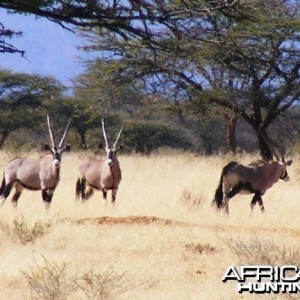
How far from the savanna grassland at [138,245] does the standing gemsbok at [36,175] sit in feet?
0.95

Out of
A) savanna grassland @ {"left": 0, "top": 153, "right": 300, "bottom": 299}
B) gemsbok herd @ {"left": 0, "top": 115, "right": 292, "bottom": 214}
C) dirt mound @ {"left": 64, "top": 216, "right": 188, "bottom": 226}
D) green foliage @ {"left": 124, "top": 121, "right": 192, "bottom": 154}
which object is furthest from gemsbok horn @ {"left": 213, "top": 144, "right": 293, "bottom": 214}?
green foliage @ {"left": 124, "top": 121, "right": 192, "bottom": 154}

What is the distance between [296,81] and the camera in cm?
2234

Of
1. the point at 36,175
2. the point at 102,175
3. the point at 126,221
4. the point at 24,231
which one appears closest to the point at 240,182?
the point at 102,175

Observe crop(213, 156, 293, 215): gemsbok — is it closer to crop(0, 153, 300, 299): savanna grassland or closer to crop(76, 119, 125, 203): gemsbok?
crop(0, 153, 300, 299): savanna grassland

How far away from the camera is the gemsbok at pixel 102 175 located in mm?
13539

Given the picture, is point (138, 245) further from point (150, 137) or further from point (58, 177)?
point (150, 137)

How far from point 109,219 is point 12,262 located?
3360mm

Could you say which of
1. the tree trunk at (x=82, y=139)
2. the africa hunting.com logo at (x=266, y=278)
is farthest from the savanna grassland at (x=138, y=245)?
the tree trunk at (x=82, y=139)

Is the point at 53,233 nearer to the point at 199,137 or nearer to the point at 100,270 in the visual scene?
the point at 100,270

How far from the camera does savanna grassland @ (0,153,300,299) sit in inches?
254

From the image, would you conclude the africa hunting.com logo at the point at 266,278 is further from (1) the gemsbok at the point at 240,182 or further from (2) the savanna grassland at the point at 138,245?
(1) the gemsbok at the point at 240,182

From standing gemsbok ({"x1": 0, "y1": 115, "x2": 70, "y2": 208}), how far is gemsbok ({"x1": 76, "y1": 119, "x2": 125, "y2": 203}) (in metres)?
0.93

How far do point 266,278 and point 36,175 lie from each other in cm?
656

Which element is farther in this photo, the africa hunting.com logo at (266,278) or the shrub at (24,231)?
the shrub at (24,231)
